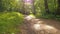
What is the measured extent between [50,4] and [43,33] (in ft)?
53.2

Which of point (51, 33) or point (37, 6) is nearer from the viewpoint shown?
point (51, 33)

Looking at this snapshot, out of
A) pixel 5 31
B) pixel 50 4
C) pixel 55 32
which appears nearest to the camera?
pixel 5 31

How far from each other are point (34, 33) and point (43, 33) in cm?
56

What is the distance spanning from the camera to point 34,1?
3725cm

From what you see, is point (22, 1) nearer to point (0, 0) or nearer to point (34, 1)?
point (34, 1)

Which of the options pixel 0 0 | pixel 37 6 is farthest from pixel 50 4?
pixel 37 6

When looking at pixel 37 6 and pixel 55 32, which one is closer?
pixel 55 32

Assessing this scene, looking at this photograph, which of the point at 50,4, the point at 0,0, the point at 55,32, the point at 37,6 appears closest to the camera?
the point at 55,32

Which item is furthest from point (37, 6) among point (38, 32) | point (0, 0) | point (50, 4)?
point (38, 32)

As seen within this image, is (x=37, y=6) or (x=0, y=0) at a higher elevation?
(x=0, y=0)

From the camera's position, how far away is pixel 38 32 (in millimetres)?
9680

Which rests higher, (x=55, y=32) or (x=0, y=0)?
(x=0, y=0)

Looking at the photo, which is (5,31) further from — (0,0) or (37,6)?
(37,6)

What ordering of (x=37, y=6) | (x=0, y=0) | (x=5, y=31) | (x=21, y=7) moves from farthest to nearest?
(x=21, y=7)
(x=37, y=6)
(x=0, y=0)
(x=5, y=31)
